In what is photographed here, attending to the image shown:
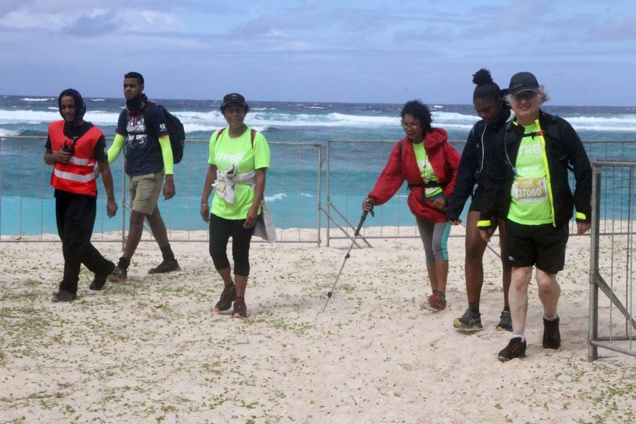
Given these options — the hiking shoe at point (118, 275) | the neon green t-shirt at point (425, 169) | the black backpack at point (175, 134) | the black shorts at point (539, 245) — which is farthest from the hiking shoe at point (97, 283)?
the black shorts at point (539, 245)

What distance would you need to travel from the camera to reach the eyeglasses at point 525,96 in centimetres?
548

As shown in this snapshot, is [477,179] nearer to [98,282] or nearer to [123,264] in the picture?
[98,282]

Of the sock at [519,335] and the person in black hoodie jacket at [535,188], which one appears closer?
the person in black hoodie jacket at [535,188]

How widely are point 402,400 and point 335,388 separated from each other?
1.42 ft

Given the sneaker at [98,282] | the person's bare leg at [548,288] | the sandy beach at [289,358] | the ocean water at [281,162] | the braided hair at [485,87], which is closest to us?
the sandy beach at [289,358]

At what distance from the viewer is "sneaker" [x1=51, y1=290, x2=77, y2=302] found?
749 cm

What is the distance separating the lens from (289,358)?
6.09 m

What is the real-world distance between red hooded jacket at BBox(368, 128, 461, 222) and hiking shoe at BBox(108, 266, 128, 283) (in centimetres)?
264

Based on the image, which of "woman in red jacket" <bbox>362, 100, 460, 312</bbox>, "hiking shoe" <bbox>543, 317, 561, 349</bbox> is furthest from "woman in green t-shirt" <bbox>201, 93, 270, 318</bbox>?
"hiking shoe" <bbox>543, 317, 561, 349</bbox>

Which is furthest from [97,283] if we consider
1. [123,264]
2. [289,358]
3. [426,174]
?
[426,174]

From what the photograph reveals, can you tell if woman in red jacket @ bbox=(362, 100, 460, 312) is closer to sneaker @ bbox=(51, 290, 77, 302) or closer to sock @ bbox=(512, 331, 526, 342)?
sock @ bbox=(512, 331, 526, 342)

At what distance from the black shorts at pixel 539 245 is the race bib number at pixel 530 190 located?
0.16 m

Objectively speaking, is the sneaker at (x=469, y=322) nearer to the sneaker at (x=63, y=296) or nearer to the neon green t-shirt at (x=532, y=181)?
the neon green t-shirt at (x=532, y=181)

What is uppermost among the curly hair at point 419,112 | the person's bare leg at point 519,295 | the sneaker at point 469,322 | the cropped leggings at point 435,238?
the curly hair at point 419,112
